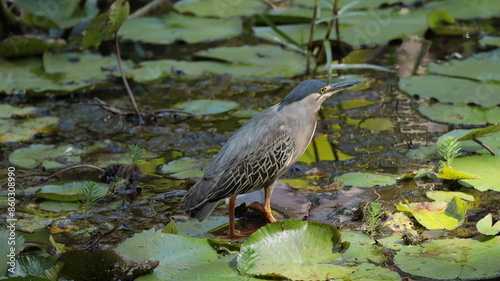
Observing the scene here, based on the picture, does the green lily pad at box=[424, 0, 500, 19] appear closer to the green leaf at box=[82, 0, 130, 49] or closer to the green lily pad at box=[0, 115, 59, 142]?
the green leaf at box=[82, 0, 130, 49]

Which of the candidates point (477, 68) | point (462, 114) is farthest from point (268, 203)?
point (477, 68)

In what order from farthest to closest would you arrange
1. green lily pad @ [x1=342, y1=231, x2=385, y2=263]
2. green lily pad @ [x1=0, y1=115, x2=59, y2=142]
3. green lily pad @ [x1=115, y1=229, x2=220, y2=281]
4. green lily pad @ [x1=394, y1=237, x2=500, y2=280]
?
green lily pad @ [x1=0, y1=115, x2=59, y2=142] → green lily pad @ [x1=342, y1=231, x2=385, y2=263] → green lily pad @ [x1=115, y1=229, x2=220, y2=281] → green lily pad @ [x1=394, y1=237, x2=500, y2=280]

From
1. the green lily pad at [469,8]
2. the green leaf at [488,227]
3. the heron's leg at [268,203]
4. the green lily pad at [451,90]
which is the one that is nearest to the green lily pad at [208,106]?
the green lily pad at [451,90]

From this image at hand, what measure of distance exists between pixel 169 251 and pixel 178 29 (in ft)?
21.9

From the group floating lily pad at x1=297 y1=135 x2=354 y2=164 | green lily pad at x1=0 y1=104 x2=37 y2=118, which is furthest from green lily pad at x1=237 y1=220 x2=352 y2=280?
green lily pad at x1=0 y1=104 x2=37 y2=118

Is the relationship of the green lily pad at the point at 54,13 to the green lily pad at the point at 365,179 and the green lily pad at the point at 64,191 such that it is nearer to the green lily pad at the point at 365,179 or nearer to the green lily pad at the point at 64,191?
the green lily pad at the point at 64,191

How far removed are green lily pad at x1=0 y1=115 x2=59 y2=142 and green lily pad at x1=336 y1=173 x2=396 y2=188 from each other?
3.19 m

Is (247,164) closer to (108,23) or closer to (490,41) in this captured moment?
(108,23)

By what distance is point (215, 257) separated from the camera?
4.19 meters

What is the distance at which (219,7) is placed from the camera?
11438 millimetres

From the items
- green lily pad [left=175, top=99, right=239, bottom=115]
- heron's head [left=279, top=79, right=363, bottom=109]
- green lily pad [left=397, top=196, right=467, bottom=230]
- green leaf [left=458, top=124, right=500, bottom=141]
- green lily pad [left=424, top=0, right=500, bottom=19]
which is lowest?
green lily pad [left=175, top=99, right=239, bottom=115]

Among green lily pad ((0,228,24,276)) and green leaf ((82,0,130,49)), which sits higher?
green leaf ((82,0,130,49))

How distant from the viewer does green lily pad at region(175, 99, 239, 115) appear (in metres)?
7.53

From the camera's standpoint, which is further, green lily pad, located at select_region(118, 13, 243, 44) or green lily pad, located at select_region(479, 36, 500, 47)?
green lily pad, located at select_region(118, 13, 243, 44)
